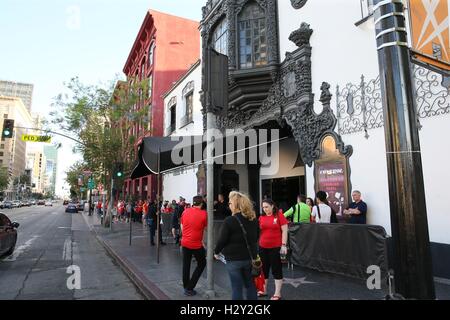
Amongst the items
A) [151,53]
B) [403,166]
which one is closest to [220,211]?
[403,166]

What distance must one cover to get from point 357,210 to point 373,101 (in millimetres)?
2648

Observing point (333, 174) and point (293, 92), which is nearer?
point (333, 174)

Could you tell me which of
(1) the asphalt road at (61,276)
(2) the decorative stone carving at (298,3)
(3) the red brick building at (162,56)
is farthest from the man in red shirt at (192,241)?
(3) the red brick building at (162,56)

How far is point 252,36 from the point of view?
518 inches

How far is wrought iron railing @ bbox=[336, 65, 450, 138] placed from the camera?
7.09m

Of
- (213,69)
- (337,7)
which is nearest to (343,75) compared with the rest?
(337,7)

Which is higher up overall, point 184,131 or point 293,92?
point 184,131

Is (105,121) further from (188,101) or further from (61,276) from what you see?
(61,276)

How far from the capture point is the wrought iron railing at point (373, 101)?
7089mm

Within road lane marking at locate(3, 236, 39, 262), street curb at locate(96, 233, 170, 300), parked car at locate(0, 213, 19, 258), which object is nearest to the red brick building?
road lane marking at locate(3, 236, 39, 262)

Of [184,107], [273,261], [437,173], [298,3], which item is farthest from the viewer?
[184,107]

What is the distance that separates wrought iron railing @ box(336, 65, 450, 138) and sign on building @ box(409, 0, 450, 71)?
228 cm

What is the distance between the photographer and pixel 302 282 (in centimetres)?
701
